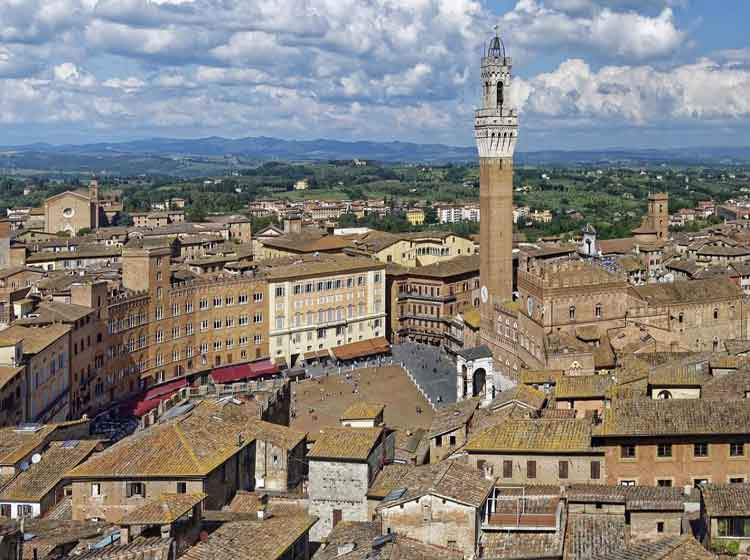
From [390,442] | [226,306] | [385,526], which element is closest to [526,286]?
[226,306]

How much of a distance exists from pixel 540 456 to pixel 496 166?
174ft

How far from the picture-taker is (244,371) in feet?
285

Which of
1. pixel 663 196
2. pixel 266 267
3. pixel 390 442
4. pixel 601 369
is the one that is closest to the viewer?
pixel 390 442

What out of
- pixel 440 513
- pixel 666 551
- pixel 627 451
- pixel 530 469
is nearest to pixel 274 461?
pixel 530 469

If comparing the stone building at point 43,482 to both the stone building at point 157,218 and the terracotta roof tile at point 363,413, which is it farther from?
the stone building at point 157,218

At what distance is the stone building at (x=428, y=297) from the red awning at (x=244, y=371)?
1738 cm

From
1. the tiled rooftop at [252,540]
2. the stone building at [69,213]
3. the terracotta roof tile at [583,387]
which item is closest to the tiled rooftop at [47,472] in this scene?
the tiled rooftop at [252,540]

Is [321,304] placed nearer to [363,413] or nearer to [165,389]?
[165,389]

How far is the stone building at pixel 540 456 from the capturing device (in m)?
31.2

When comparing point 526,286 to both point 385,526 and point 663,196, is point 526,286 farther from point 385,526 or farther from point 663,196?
point 663,196

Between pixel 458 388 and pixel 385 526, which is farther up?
pixel 385 526

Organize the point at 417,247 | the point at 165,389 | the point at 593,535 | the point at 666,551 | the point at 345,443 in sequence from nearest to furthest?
the point at 666,551 → the point at 593,535 → the point at 345,443 → the point at 165,389 → the point at 417,247

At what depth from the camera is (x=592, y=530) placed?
25.6 meters

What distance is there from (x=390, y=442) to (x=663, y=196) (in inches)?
4377
